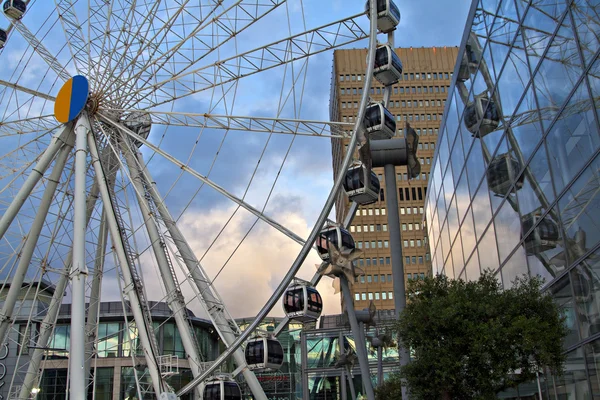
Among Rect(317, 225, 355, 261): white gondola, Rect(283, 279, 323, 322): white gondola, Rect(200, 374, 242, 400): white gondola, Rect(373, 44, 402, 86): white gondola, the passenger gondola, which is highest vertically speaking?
Rect(373, 44, 402, 86): white gondola

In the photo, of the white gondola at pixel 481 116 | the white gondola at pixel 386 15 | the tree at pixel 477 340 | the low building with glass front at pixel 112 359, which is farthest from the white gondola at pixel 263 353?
the low building with glass front at pixel 112 359

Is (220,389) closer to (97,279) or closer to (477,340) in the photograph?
(97,279)

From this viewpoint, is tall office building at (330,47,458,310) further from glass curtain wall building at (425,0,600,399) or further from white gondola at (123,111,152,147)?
glass curtain wall building at (425,0,600,399)

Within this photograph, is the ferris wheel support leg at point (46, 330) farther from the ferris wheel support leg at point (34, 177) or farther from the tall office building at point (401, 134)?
the tall office building at point (401, 134)

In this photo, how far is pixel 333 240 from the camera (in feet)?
72.9

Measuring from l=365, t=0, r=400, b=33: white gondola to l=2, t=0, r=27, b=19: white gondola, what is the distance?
1773cm

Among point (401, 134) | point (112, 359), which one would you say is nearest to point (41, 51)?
point (112, 359)

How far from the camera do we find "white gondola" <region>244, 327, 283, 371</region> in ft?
76.9

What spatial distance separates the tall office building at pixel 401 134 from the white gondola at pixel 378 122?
88576mm

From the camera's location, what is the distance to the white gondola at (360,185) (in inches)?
899

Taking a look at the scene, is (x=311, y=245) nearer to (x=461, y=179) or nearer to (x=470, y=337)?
(x=470, y=337)

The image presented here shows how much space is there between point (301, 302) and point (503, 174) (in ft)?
26.7

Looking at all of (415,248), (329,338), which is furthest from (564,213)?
(415,248)

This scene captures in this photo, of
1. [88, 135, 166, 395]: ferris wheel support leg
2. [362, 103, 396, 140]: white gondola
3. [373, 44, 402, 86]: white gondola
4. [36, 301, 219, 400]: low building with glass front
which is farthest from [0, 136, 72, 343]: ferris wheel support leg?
[36, 301, 219, 400]: low building with glass front
